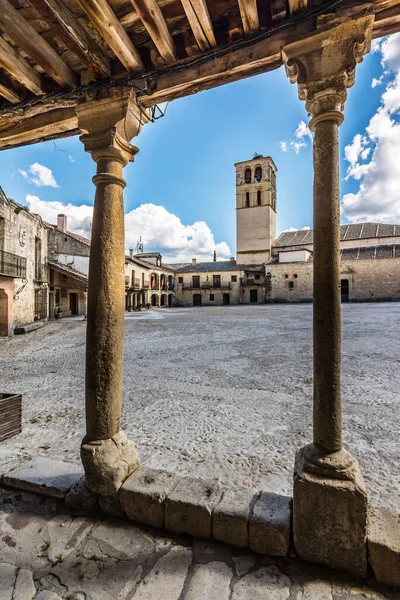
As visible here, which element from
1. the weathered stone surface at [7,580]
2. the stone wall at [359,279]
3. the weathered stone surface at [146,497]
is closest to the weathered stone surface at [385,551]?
the weathered stone surface at [146,497]

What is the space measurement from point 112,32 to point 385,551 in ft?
10.2

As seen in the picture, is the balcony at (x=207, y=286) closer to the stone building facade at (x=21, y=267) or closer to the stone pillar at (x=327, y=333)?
the stone building facade at (x=21, y=267)

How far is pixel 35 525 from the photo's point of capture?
1705 millimetres

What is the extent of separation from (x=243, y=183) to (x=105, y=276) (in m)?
37.1

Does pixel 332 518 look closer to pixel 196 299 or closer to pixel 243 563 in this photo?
pixel 243 563

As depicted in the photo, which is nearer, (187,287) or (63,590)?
(63,590)

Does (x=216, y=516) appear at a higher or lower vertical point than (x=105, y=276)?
lower

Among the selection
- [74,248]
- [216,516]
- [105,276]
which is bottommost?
[216,516]

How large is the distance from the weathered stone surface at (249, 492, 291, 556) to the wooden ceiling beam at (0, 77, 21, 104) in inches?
134

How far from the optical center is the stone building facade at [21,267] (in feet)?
35.3

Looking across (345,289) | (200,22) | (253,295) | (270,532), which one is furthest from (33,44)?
(253,295)

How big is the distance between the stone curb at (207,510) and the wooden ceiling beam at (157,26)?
2.75 meters

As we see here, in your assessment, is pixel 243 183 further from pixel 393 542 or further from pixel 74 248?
pixel 393 542

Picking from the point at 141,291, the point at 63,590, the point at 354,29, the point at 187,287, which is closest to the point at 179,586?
the point at 63,590
